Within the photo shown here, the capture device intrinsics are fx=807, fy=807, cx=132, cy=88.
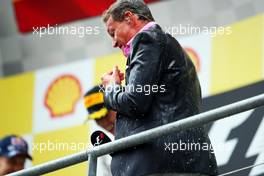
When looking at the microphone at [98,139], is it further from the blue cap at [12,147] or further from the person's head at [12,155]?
the blue cap at [12,147]

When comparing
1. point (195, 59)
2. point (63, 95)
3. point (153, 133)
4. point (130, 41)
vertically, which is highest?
point (130, 41)

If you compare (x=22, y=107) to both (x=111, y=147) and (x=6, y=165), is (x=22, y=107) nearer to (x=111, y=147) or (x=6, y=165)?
(x=6, y=165)

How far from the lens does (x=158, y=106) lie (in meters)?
2.54

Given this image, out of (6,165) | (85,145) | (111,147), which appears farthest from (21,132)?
(111,147)

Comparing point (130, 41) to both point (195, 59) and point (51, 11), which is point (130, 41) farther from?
point (51, 11)

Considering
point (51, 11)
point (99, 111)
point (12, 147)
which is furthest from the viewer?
point (51, 11)

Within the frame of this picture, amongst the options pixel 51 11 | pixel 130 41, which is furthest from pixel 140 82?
pixel 51 11

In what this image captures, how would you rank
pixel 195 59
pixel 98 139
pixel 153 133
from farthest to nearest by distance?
pixel 195 59 → pixel 98 139 → pixel 153 133

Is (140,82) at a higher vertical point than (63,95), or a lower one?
higher

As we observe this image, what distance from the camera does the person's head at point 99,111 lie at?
3.67m

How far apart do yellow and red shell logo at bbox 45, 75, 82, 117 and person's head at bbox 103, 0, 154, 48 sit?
1916 mm

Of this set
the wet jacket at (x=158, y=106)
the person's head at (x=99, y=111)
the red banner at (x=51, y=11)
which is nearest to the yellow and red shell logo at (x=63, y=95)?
the red banner at (x=51, y=11)

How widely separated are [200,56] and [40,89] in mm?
1019

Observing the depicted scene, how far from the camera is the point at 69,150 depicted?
4531 mm
